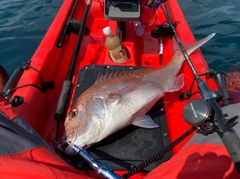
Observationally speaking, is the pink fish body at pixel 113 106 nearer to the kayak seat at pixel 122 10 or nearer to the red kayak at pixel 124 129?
the red kayak at pixel 124 129

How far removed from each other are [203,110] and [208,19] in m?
5.76

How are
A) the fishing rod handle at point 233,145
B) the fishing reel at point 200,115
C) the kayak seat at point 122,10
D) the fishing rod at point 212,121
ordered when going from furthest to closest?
the kayak seat at point 122,10, the fishing reel at point 200,115, the fishing rod at point 212,121, the fishing rod handle at point 233,145

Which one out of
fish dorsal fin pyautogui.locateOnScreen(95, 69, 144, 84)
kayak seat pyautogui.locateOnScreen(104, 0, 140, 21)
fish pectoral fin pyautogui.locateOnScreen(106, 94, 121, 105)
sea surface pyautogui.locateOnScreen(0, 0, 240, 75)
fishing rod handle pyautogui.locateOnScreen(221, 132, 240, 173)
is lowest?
sea surface pyautogui.locateOnScreen(0, 0, 240, 75)

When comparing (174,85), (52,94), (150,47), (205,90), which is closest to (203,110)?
(205,90)

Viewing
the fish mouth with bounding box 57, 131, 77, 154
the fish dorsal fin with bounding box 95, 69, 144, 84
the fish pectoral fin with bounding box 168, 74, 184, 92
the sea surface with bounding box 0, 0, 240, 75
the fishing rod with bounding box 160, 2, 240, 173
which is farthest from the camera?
the sea surface with bounding box 0, 0, 240, 75

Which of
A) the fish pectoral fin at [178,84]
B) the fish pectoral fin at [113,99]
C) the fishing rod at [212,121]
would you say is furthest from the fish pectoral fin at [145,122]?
the fishing rod at [212,121]

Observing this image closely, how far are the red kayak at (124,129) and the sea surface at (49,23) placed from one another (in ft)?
5.35

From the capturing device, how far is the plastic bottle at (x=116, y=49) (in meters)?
3.19

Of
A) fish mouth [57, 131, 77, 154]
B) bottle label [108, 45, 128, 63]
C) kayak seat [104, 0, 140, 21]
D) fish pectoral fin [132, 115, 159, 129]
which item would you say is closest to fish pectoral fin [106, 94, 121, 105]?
fish pectoral fin [132, 115, 159, 129]

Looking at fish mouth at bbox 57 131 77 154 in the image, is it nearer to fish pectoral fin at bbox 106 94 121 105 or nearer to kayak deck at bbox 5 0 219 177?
kayak deck at bbox 5 0 219 177

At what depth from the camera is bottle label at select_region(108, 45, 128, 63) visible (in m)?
3.21

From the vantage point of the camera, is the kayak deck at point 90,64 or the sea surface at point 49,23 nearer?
the kayak deck at point 90,64

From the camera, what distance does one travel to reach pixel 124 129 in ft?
8.17

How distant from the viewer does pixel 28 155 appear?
1.46 metres
